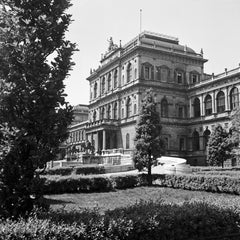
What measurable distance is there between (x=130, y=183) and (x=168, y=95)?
38.1 meters

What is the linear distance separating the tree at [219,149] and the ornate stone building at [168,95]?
9997mm

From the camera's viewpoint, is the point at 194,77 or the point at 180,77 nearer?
the point at 180,77

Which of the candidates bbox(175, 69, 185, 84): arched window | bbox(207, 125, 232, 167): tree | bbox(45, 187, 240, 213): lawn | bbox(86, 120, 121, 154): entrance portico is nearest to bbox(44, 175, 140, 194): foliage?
bbox(45, 187, 240, 213): lawn

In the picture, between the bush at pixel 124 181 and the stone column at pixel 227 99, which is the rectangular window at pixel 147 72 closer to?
the stone column at pixel 227 99

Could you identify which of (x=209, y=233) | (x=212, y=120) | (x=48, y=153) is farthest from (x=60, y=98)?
(x=212, y=120)

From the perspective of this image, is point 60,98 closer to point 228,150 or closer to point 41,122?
point 41,122

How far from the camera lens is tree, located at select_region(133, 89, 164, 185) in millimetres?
29078

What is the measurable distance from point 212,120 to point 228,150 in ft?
44.9

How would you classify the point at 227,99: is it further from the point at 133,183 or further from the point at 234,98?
the point at 133,183

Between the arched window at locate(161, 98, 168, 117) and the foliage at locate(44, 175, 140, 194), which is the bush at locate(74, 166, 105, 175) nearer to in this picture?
the foliage at locate(44, 175, 140, 194)

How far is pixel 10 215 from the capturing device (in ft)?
28.4

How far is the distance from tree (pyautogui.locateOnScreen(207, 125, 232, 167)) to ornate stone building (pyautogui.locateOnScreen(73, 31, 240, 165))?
1000 centimetres

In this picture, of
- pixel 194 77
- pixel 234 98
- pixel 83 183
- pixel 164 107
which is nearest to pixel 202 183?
pixel 83 183

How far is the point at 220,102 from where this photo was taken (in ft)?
183
